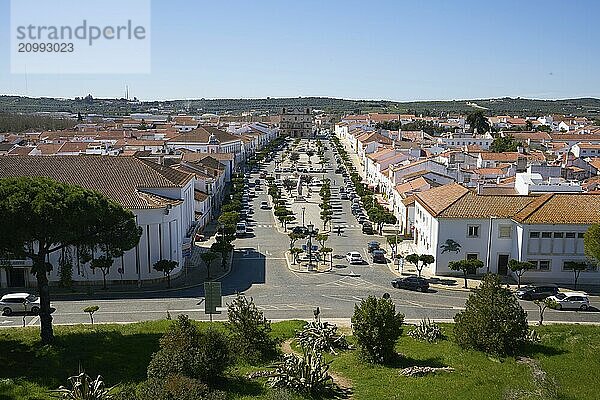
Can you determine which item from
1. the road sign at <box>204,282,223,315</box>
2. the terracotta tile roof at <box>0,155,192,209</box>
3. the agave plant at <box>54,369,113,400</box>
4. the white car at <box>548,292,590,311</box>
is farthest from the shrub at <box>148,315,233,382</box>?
the white car at <box>548,292,590,311</box>

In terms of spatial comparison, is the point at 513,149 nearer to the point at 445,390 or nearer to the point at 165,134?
the point at 165,134

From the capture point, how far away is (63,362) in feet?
62.4

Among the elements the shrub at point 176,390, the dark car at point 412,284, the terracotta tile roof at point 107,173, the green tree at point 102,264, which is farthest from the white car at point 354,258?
the shrub at point 176,390

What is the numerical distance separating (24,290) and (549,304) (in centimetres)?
2639

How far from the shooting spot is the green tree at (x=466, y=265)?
3231 centimetres

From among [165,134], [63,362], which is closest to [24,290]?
[63,362]

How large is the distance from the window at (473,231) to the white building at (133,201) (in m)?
16.9

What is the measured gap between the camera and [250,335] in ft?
66.5

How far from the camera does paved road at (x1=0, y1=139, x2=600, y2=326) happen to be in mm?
27906

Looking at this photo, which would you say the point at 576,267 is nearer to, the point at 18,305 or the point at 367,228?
the point at 367,228

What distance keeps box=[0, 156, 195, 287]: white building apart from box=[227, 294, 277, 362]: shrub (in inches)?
546

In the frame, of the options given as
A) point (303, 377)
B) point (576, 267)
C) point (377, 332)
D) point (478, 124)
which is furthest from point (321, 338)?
point (478, 124)

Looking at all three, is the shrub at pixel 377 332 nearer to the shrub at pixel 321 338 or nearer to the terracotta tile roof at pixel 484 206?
the shrub at pixel 321 338

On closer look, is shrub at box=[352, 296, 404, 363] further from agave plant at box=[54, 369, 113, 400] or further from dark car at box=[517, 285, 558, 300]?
dark car at box=[517, 285, 558, 300]
